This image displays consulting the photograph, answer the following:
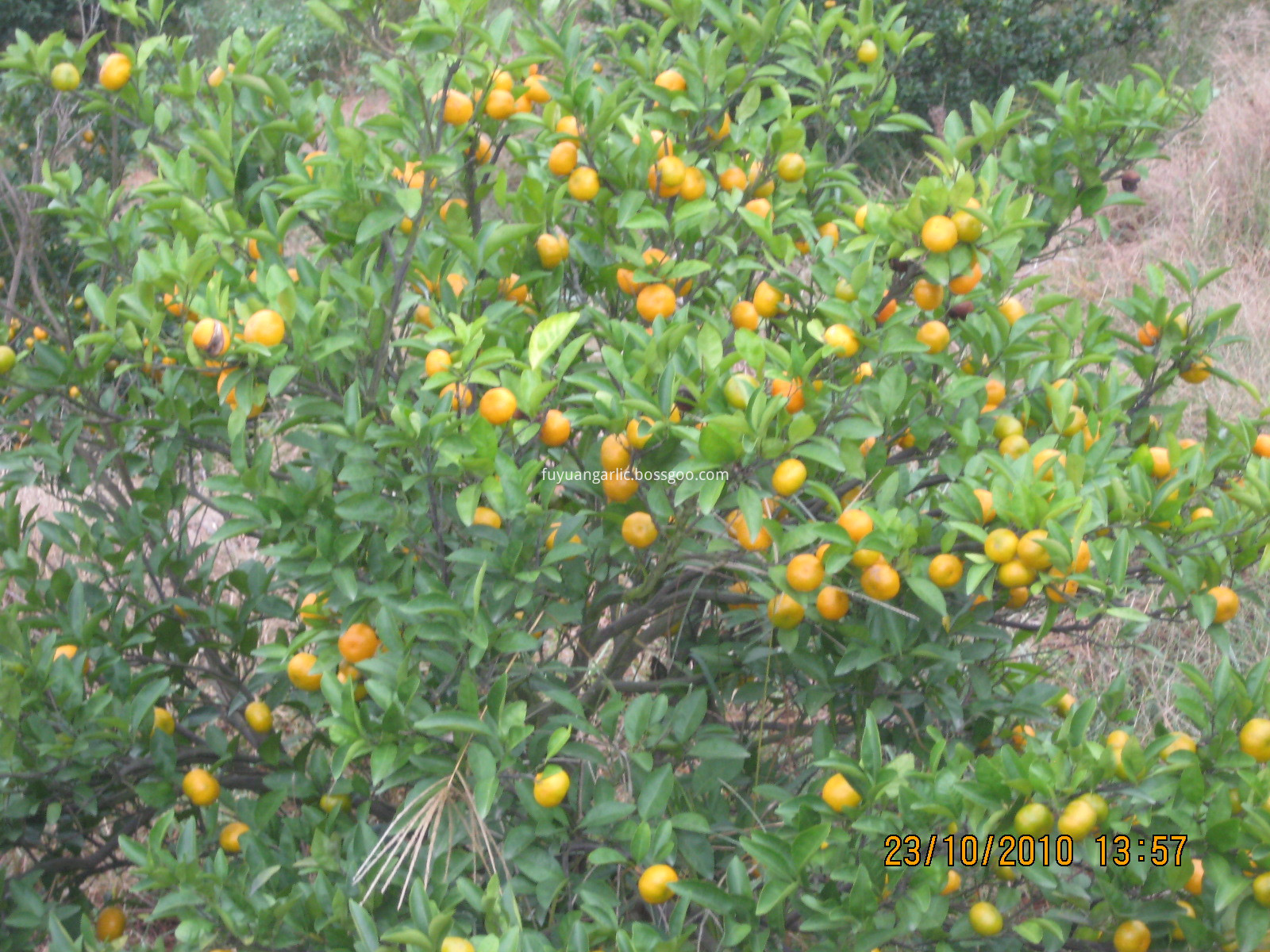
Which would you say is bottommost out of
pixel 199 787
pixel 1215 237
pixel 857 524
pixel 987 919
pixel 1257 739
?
pixel 1215 237

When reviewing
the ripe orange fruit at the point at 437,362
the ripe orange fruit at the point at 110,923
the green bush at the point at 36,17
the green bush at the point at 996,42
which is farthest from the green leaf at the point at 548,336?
the green bush at the point at 36,17

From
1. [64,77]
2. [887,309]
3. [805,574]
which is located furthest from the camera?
[64,77]

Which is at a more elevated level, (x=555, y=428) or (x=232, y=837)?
(x=555, y=428)

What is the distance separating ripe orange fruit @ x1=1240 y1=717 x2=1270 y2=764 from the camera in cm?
131

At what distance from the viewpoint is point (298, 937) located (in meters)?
1.47

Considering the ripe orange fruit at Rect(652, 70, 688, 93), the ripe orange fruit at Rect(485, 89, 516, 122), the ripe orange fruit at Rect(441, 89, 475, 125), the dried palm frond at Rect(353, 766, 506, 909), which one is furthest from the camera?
the ripe orange fruit at Rect(652, 70, 688, 93)

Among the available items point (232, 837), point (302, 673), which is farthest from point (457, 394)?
point (232, 837)

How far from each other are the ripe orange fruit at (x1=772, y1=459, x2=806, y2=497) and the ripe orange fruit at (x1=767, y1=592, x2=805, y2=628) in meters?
0.18

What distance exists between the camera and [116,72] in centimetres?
182

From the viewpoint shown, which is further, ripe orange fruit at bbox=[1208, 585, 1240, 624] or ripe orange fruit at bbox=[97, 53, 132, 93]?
ripe orange fruit at bbox=[97, 53, 132, 93]

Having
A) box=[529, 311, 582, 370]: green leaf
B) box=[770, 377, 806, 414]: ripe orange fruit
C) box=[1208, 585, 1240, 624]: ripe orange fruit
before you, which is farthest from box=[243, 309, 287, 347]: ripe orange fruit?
box=[1208, 585, 1240, 624]: ripe orange fruit

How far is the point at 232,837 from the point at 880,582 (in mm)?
1156

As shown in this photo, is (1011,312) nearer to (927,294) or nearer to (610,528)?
(927,294)

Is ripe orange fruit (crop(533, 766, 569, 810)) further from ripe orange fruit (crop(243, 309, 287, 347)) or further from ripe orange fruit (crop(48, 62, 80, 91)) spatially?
ripe orange fruit (crop(48, 62, 80, 91))
